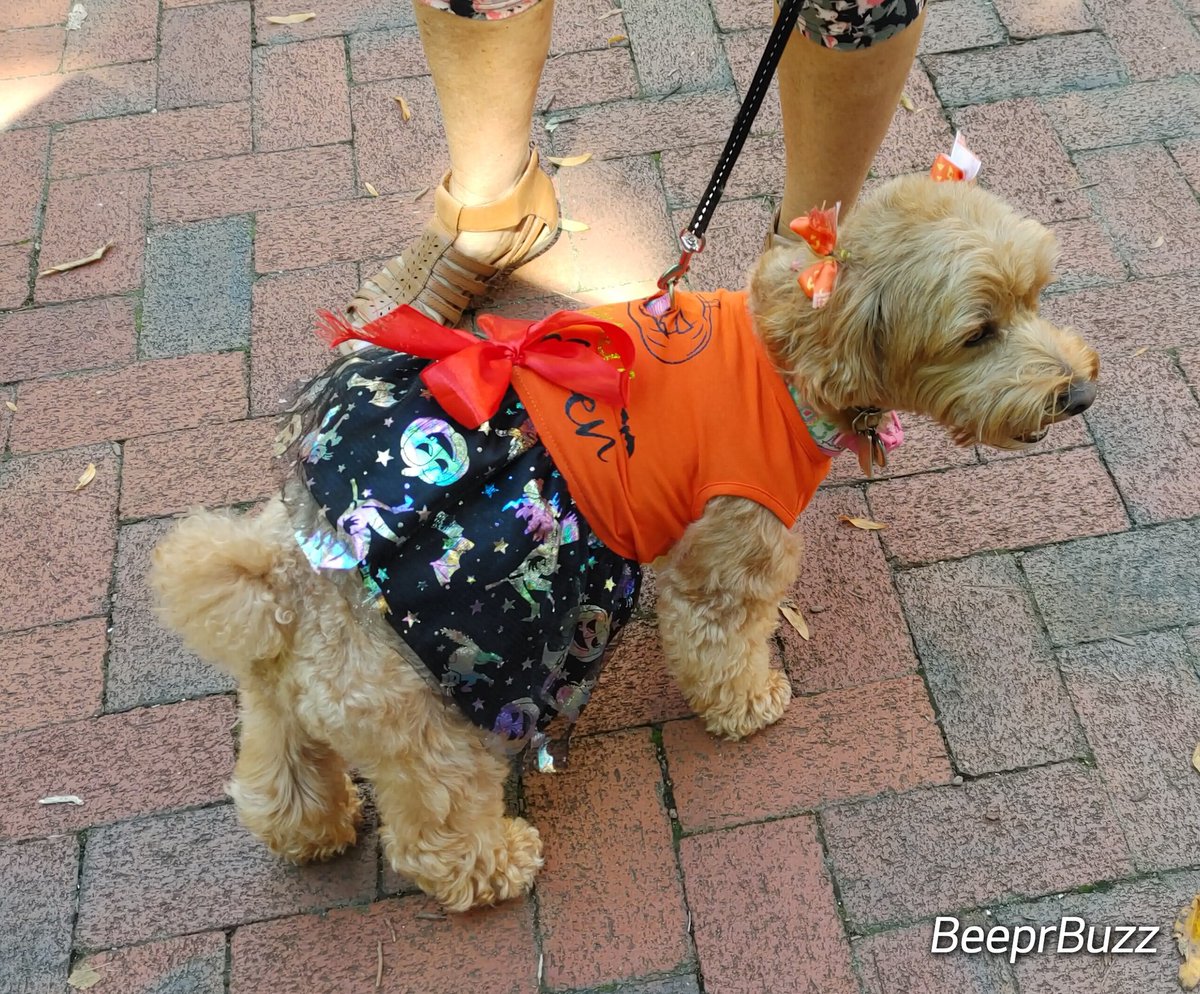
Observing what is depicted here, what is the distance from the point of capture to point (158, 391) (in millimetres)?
3273

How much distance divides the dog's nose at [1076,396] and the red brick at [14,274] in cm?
311

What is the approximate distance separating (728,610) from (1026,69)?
8.68 ft

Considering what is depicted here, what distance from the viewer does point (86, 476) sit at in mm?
3117

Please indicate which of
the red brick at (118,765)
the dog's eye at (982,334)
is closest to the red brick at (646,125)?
the dog's eye at (982,334)

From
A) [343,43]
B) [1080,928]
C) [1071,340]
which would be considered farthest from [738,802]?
[343,43]

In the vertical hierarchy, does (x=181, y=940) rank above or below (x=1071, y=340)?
below

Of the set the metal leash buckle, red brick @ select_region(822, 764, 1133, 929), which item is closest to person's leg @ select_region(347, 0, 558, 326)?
the metal leash buckle

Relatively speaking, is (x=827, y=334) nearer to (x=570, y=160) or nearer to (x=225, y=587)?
(x=225, y=587)

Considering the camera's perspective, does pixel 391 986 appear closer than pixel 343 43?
Yes

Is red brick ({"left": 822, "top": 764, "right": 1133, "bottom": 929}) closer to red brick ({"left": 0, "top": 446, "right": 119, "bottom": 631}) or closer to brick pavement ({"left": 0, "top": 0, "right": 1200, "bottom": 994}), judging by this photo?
brick pavement ({"left": 0, "top": 0, "right": 1200, "bottom": 994})

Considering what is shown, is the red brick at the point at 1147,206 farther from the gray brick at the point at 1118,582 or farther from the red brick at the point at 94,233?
the red brick at the point at 94,233

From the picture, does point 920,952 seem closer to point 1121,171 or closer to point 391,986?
point 391,986

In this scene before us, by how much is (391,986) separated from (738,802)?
0.88 metres

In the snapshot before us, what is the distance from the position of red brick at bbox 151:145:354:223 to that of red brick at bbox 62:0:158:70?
2.31 ft
